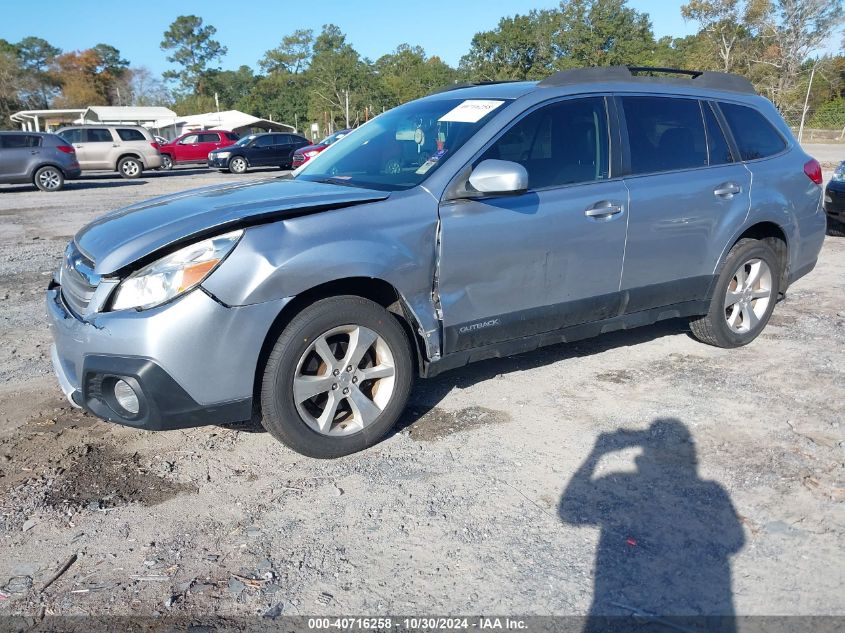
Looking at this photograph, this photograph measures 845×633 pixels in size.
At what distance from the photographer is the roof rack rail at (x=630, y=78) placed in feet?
14.3

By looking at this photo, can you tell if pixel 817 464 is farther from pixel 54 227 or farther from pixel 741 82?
pixel 54 227

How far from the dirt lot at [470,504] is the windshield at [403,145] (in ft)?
4.43

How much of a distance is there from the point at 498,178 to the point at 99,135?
2353cm

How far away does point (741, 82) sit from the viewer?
5293mm

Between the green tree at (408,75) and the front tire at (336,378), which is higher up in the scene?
the green tree at (408,75)

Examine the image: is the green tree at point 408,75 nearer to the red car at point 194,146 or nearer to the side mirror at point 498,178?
the red car at point 194,146

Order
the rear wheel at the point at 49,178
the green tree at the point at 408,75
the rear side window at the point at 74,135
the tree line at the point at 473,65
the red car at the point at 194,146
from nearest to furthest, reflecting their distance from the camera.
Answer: the rear wheel at the point at 49,178 < the rear side window at the point at 74,135 < the red car at the point at 194,146 < the tree line at the point at 473,65 < the green tree at the point at 408,75

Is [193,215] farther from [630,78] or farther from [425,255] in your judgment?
[630,78]

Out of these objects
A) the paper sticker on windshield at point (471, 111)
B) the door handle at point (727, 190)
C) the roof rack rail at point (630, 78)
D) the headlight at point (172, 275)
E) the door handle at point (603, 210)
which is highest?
the roof rack rail at point (630, 78)

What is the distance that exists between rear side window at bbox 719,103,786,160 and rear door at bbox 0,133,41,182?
18935 millimetres

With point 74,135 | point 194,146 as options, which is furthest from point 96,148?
point 194,146

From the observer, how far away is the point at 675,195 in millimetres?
4574

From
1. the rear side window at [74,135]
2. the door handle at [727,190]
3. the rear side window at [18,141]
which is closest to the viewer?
the door handle at [727,190]

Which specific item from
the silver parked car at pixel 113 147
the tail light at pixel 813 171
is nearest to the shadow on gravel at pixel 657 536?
the tail light at pixel 813 171
